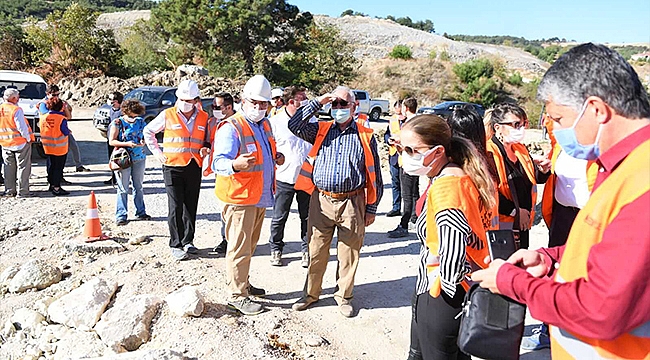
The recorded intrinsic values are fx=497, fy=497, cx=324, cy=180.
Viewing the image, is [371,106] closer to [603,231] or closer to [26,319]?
[26,319]

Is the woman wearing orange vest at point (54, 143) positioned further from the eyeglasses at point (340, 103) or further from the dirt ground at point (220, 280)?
the eyeglasses at point (340, 103)

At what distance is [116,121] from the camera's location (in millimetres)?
7102

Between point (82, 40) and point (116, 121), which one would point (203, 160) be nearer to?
point (116, 121)

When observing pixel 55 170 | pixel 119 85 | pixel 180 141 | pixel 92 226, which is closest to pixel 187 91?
pixel 180 141

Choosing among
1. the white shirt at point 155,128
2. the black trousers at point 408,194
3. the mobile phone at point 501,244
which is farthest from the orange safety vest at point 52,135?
the mobile phone at point 501,244

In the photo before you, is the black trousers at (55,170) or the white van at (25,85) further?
the white van at (25,85)

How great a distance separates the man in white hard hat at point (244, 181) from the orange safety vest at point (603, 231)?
10.00ft

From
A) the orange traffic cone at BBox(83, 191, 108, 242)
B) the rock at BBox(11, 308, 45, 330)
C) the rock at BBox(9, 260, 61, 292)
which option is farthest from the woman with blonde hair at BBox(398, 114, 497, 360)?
the orange traffic cone at BBox(83, 191, 108, 242)

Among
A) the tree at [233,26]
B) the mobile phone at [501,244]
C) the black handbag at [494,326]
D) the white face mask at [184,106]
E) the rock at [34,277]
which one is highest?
the tree at [233,26]

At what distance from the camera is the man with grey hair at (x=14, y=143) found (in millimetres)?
8031

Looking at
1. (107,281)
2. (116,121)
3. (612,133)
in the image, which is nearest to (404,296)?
(107,281)

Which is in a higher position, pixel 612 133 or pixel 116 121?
pixel 612 133

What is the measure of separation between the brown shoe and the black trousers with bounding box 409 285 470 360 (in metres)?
2.13

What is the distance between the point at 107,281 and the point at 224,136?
2.17 meters
